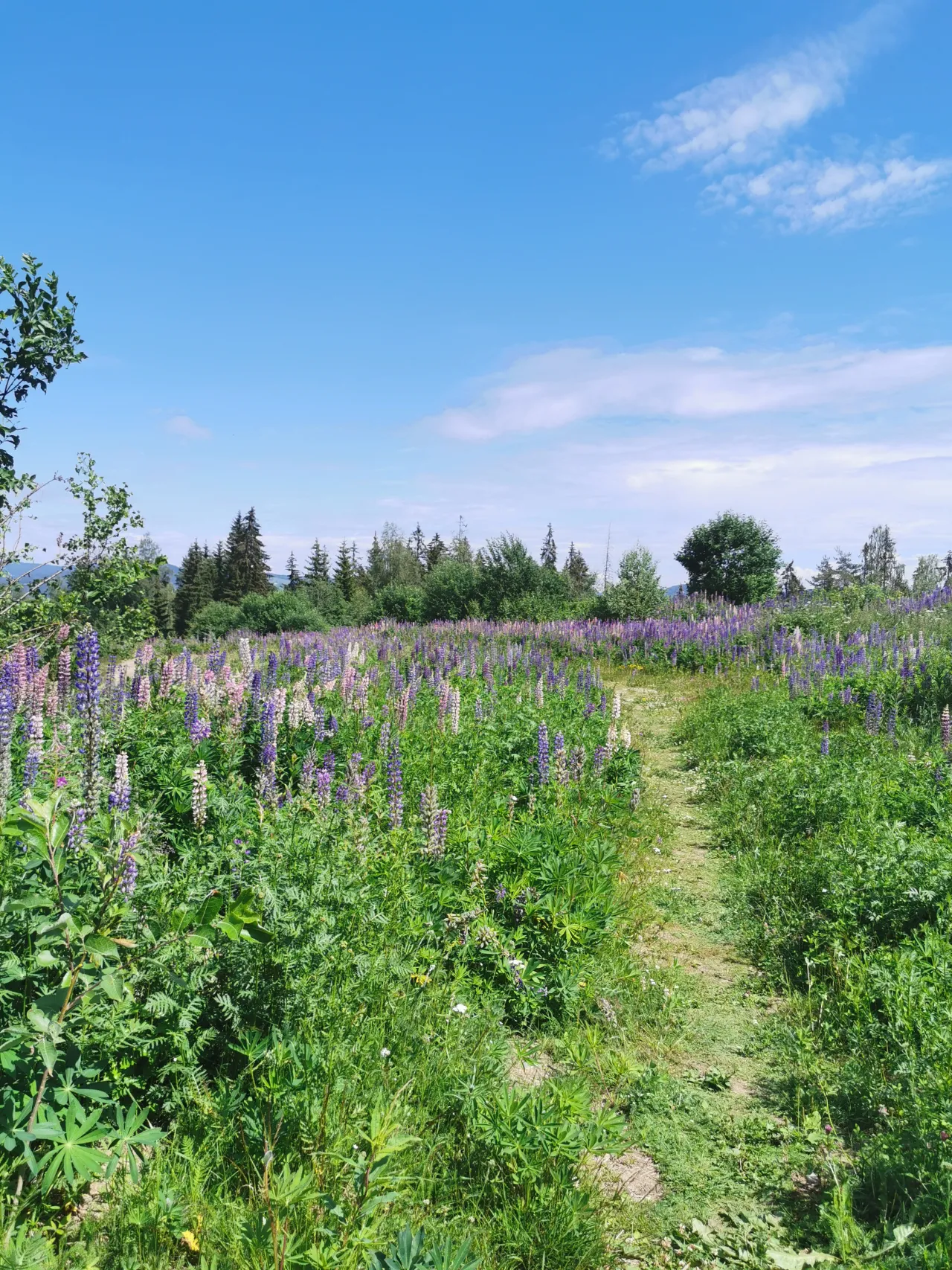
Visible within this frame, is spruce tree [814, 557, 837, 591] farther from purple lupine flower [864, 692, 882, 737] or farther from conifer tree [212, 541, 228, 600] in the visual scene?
conifer tree [212, 541, 228, 600]

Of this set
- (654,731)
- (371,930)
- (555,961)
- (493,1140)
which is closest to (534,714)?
(654,731)

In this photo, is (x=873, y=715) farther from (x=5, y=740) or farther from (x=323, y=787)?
(x=5, y=740)

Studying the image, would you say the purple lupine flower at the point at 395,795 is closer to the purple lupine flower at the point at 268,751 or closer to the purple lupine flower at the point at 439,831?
the purple lupine flower at the point at 439,831

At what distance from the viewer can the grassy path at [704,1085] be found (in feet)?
10.6

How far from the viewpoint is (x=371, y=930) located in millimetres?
4004

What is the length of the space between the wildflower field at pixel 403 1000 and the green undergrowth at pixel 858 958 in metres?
0.03

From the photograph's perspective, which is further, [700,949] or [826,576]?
[826,576]

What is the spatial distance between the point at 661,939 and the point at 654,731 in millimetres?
7070

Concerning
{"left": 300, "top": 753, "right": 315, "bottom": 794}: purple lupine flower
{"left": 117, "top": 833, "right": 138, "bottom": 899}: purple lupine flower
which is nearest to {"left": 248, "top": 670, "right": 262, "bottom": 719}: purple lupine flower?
{"left": 300, "top": 753, "right": 315, "bottom": 794}: purple lupine flower

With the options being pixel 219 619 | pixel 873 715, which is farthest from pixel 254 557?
pixel 873 715

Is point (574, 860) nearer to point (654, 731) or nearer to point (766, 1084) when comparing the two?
point (766, 1084)

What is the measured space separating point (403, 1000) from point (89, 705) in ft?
7.58

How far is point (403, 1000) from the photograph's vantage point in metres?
3.76

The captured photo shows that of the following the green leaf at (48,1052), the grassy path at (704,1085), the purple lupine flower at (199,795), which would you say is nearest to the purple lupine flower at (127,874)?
the green leaf at (48,1052)
